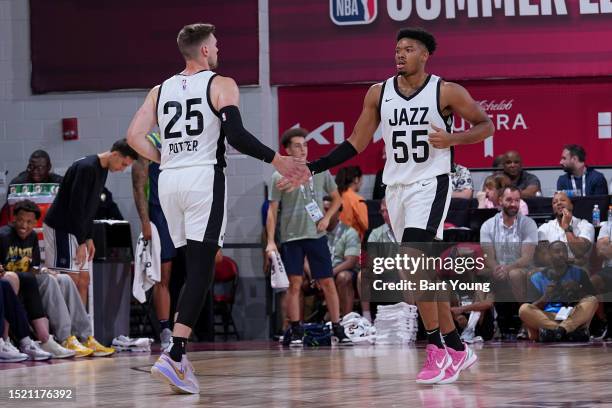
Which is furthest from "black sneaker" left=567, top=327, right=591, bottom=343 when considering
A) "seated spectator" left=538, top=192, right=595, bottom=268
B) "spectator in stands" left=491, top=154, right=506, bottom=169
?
"spectator in stands" left=491, top=154, right=506, bottom=169

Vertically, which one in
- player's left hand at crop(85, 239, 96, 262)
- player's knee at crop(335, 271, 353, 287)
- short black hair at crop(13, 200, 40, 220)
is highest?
short black hair at crop(13, 200, 40, 220)

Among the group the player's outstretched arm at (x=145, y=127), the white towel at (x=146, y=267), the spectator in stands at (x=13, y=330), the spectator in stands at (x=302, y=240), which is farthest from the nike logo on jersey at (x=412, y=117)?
the white towel at (x=146, y=267)

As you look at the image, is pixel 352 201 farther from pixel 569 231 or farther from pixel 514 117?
pixel 569 231

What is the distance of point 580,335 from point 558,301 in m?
0.42

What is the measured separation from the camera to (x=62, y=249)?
8930mm

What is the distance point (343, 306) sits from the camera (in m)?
10.9

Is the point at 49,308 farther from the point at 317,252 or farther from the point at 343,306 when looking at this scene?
the point at 343,306

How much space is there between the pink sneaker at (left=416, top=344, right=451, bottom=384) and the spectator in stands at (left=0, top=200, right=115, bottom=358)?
12.2ft

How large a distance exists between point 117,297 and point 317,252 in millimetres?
1868

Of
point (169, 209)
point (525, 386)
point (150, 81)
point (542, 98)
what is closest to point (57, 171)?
point (150, 81)

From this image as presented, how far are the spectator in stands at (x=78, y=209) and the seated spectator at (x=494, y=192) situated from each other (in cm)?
374

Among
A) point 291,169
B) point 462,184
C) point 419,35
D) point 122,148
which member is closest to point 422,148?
point 419,35

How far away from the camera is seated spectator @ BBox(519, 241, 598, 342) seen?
9.32m

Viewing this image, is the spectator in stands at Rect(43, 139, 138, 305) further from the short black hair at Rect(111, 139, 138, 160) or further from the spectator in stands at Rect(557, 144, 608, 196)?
the spectator in stands at Rect(557, 144, 608, 196)
